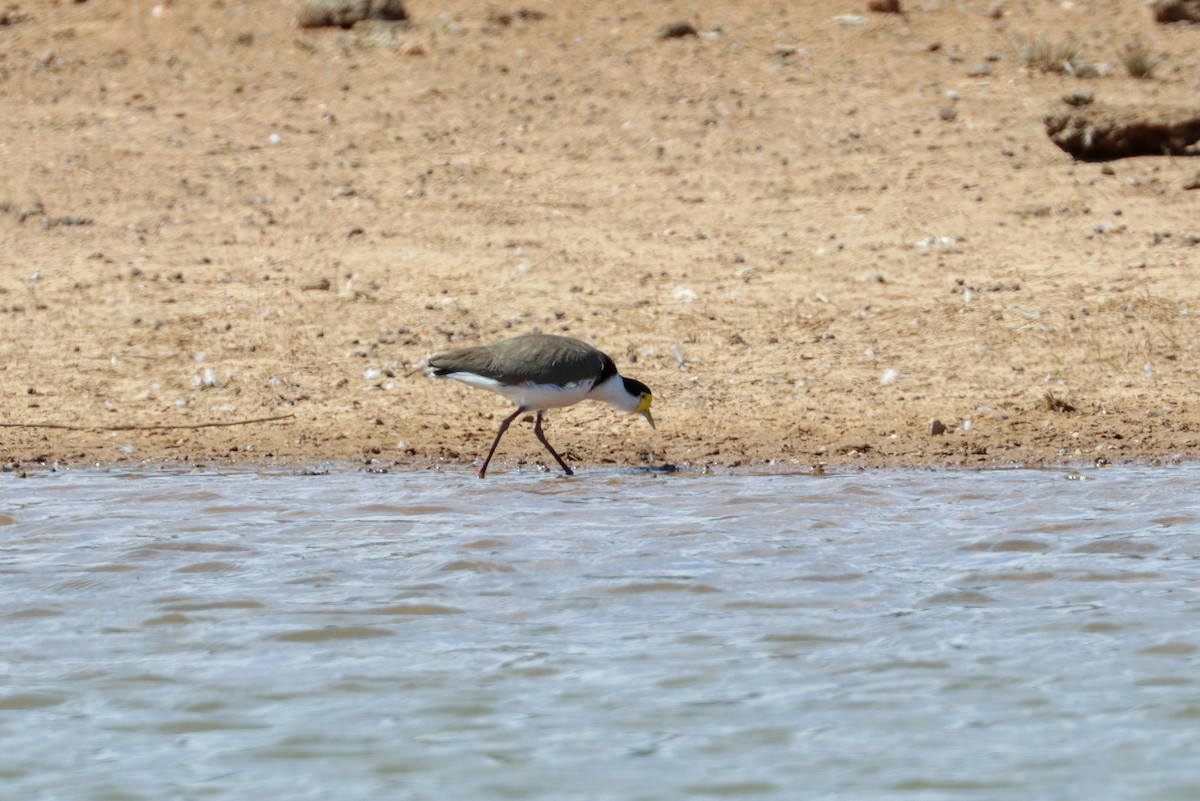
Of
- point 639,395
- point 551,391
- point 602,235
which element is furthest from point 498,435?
point 602,235

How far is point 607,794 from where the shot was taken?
473 cm

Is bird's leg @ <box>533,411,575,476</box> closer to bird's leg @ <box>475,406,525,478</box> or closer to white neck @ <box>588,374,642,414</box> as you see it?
bird's leg @ <box>475,406,525,478</box>

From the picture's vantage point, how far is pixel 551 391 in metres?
9.30

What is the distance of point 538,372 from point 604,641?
3.30 m

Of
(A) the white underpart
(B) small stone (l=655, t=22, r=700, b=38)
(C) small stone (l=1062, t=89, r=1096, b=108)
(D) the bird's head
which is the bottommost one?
(D) the bird's head

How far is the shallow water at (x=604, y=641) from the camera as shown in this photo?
495 centimetres

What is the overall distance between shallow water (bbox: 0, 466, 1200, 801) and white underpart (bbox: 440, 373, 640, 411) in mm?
622

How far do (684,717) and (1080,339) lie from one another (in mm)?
6087

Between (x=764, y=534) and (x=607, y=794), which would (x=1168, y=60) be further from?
(x=607, y=794)

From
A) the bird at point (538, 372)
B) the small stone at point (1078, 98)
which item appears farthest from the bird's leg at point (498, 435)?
the small stone at point (1078, 98)

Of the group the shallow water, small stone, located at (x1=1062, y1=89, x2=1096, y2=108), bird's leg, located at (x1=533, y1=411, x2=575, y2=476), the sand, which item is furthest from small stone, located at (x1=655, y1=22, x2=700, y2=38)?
the shallow water

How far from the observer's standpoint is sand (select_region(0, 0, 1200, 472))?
1010cm

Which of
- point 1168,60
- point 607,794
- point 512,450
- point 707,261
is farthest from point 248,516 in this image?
point 1168,60

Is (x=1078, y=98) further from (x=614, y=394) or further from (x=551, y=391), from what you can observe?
(x=551, y=391)
